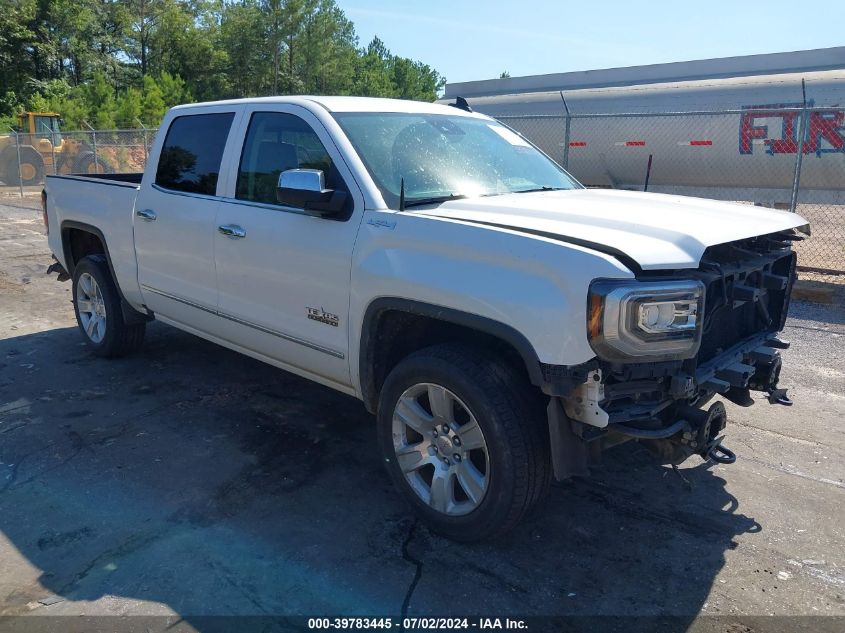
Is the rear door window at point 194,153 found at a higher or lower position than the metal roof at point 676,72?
lower

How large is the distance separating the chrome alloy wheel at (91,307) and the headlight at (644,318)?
15.2 feet

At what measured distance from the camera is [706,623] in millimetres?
2893

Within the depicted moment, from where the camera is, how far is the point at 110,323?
6.04 meters

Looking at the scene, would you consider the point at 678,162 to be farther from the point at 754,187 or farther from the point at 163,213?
the point at 163,213

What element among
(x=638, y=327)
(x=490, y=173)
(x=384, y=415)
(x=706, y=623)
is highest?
(x=490, y=173)

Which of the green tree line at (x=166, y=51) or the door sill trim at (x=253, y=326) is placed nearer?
the door sill trim at (x=253, y=326)

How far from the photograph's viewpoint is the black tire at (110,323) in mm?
6031

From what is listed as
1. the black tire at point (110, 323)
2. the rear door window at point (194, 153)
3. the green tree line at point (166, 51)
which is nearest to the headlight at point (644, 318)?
the rear door window at point (194, 153)

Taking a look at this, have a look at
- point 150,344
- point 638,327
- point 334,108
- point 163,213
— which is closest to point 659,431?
point 638,327

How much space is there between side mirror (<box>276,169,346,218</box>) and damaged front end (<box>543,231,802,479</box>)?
148 cm

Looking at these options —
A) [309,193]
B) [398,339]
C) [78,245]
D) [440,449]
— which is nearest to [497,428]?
Result: [440,449]

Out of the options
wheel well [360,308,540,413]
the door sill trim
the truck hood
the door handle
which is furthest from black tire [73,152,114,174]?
the truck hood

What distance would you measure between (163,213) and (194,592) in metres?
2.93

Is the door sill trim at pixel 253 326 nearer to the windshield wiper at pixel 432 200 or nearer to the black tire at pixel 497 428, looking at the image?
the black tire at pixel 497 428
